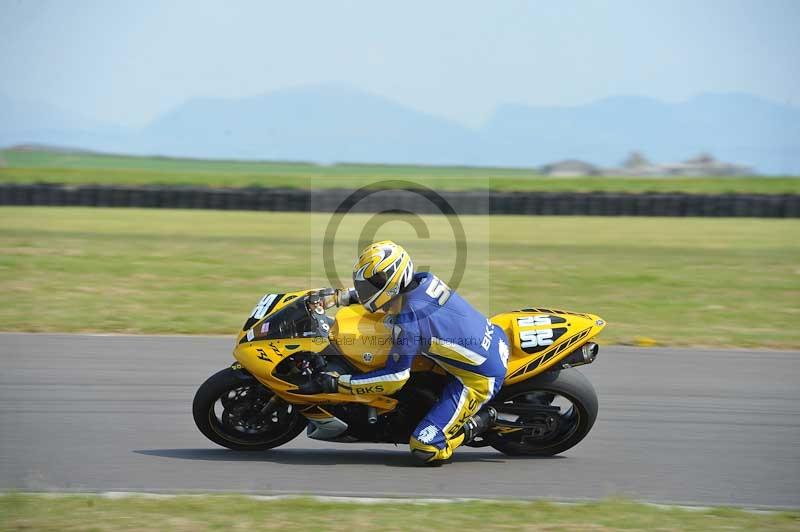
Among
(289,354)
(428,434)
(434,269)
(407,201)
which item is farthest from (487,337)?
(407,201)

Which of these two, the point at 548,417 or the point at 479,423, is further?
the point at 548,417

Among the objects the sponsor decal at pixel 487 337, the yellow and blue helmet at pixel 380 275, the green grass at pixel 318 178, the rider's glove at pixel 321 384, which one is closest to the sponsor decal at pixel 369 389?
the rider's glove at pixel 321 384

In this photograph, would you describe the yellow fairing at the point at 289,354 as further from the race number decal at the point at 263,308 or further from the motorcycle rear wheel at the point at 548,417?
the motorcycle rear wheel at the point at 548,417

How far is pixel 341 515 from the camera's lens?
492 cm

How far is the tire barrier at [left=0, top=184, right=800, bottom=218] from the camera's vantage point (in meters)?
26.2

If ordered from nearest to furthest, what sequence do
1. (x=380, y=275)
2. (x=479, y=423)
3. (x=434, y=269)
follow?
(x=380, y=275) → (x=479, y=423) → (x=434, y=269)

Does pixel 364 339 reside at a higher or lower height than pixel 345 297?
lower

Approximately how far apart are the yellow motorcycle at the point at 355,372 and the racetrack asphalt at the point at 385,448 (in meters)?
0.18

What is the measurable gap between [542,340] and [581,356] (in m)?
0.28

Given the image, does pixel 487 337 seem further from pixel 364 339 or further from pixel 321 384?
pixel 321 384

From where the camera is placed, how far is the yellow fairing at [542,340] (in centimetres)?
607

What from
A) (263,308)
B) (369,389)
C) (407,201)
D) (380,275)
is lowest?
(369,389)

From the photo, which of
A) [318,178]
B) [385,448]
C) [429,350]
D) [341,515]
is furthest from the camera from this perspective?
[318,178]

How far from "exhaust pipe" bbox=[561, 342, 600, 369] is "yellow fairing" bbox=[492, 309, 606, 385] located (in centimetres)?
3
